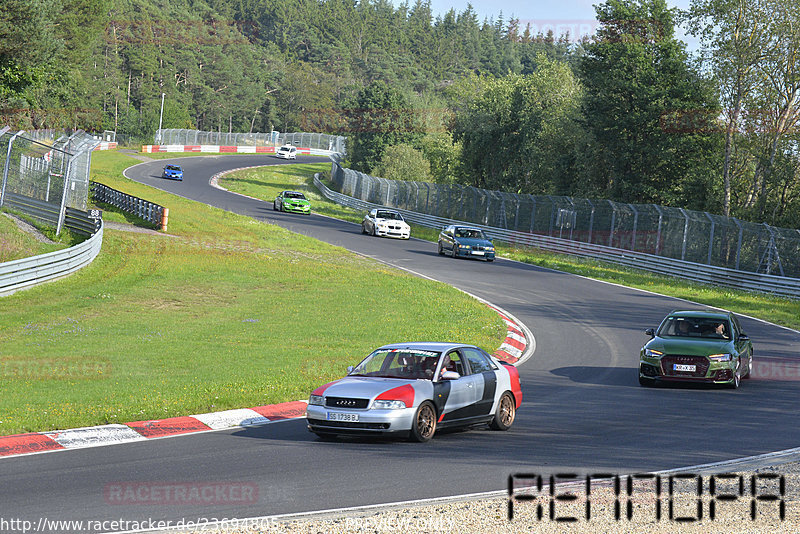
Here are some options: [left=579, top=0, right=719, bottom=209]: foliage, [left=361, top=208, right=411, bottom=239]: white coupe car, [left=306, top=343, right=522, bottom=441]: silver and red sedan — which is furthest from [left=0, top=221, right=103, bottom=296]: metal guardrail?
[left=579, top=0, right=719, bottom=209]: foliage

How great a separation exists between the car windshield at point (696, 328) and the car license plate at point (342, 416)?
376 inches

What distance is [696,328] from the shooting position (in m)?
18.3

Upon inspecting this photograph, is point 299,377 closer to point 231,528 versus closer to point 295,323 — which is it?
point 295,323

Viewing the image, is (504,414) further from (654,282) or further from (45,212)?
(654,282)

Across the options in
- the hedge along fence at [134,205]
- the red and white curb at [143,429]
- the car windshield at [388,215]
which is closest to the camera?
the red and white curb at [143,429]

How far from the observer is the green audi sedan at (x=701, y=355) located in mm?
16922

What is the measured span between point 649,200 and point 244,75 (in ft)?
445

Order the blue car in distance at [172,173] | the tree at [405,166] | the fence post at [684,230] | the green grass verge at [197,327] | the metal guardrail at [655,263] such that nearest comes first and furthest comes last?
1. the green grass verge at [197,327]
2. the metal guardrail at [655,263]
3. the fence post at [684,230]
4. the blue car in distance at [172,173]
5. the tree at [405,166]

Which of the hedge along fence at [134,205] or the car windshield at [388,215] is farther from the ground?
the car windshield at [388,215]

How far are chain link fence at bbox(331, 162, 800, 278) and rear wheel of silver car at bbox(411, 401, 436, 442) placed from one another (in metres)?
26.9

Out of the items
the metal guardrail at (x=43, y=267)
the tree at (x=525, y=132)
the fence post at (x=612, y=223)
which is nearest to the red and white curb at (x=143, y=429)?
the metal guardrail at (x=43, y=267)

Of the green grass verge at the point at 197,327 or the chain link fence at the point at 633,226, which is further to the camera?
the chain link fence at the point at 633,226

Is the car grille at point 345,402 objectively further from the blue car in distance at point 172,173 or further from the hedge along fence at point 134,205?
the blue car in distance at point 172,173

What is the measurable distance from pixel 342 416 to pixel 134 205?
122 ft
